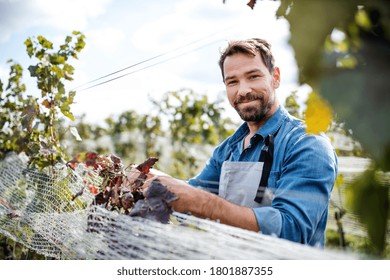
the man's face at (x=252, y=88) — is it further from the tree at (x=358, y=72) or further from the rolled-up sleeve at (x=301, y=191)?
the tree at (x=358, y=72)

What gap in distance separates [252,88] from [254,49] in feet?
0.54

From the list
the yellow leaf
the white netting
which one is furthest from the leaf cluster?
the yellow leaf

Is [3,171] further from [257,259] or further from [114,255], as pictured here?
[257,259]

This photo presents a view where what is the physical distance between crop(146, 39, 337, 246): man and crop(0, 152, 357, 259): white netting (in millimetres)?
132

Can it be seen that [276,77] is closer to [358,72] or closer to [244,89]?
[244,89]

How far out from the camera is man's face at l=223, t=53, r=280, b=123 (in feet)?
6.19

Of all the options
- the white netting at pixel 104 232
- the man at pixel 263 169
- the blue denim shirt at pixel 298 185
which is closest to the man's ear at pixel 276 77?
the man at pixel 263 169

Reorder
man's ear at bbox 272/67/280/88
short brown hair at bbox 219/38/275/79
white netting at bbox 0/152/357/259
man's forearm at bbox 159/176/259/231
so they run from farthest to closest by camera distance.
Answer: man's ear at bbox 272/67/280/88 < short brown hair at bbox 219/38/275/79 < man's forearm at bbox 159/176/259/231 < white netting at bbox 0/152/357/259

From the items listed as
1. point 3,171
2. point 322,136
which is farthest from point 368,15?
point 3,171

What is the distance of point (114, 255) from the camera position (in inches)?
51.1

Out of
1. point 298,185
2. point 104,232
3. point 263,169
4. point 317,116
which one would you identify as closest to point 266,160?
point 263,169

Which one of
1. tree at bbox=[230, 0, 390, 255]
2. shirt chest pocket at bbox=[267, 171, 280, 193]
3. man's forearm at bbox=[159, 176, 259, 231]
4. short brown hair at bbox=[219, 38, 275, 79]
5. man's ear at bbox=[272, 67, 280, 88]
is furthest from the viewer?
man's ear at bbox=[272, 67, 280, 88]

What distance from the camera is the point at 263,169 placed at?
168cm

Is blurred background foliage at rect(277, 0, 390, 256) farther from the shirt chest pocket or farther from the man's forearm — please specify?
the shirt chest pocket
